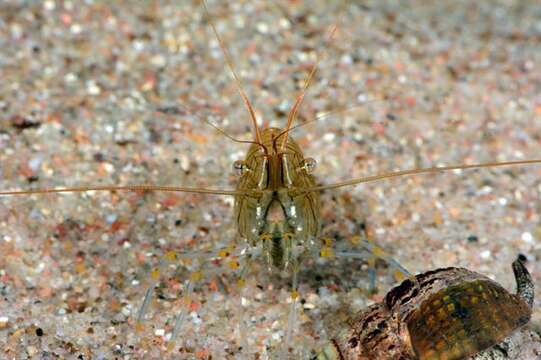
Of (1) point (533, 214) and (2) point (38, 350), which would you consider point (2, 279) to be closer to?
(2) point (38, 350)

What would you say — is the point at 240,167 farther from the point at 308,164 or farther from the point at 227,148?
the point at 227,148

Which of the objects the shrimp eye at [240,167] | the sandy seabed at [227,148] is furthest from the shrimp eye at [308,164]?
the sandy seabed at [227,148]

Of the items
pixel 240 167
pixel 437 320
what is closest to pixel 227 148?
pixel 240 167

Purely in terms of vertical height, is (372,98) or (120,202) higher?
(372,98)

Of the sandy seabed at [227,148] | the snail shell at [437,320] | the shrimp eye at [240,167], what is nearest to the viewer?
the snail shell at [437,320]

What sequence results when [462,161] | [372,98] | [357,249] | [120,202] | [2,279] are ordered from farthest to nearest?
[372,98] < [462,161] < [120,202] < [357,249] < [2,279]

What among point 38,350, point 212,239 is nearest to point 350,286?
point 212,239

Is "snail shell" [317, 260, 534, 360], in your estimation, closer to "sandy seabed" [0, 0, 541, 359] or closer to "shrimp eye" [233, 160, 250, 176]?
"sandy seabed" [0, 0, 541, 359]

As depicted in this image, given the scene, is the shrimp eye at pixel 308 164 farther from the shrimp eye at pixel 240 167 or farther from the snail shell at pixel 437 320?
the snail shell at pixel 437 320
